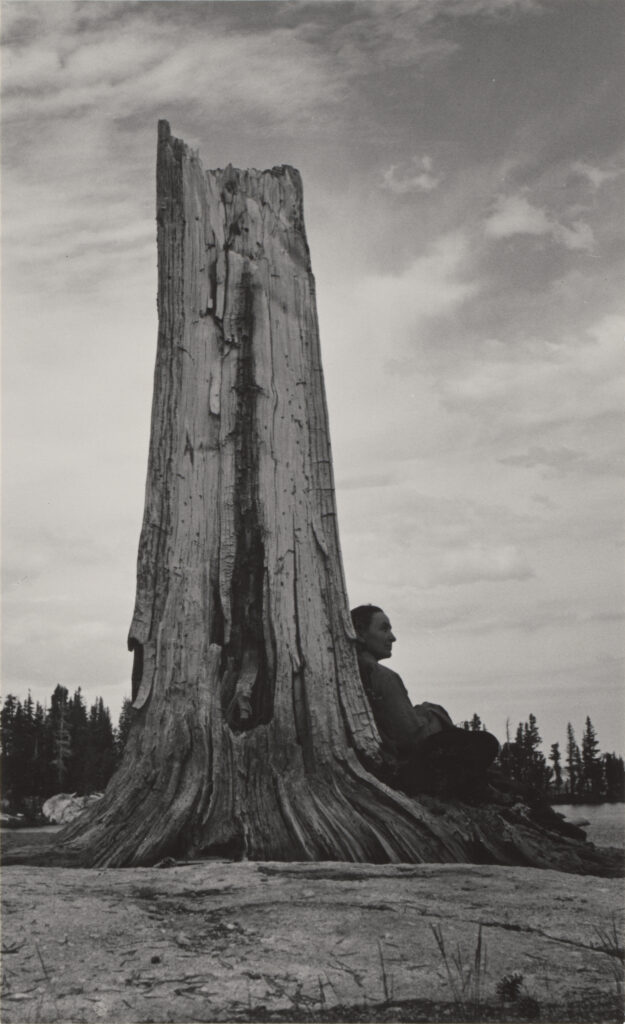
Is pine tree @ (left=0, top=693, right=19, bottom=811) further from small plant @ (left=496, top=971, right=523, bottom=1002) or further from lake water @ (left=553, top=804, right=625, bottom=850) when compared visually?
small plant @ (left=496, top=971, right=523, bottom=1002)

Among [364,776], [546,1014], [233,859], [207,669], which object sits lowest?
[546,1014]

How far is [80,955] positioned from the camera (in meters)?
3.64

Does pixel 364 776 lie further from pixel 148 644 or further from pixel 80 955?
pixel 80 955

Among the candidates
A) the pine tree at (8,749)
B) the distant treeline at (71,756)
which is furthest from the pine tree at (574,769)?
the pine tree at (8,749)

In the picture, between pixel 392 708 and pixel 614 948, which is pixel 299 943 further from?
pixel 392 708

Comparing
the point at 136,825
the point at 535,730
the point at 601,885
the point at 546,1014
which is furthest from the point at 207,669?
the point at 535,730

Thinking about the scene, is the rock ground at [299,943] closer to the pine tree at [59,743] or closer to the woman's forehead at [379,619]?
the woman's forehead at [379,619]

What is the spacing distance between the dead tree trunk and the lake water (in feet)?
5.93

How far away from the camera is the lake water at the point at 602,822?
8.71 meters

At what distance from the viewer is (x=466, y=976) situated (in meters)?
3.47

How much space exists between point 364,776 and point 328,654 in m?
0.76

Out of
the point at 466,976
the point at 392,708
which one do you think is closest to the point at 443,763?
the point at 392,708

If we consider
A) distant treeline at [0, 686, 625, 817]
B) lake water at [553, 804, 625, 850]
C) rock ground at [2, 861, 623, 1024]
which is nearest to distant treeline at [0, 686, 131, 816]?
distant treeline at [0, 686, 625, 817]

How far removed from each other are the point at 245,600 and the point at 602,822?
7.19m
